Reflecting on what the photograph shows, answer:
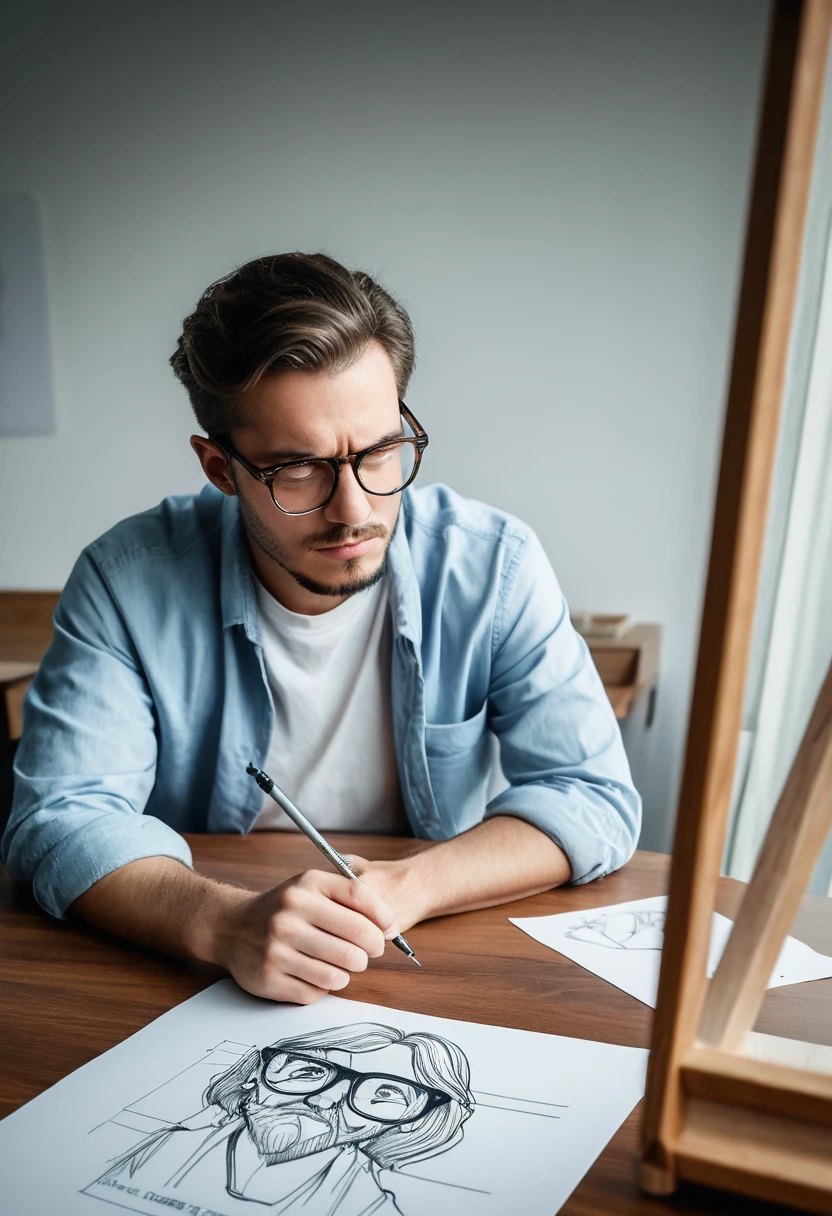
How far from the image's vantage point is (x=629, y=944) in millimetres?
906

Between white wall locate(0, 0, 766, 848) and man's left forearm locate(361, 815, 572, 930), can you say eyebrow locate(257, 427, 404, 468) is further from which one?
white wall locate(0, 0, 766, 848)

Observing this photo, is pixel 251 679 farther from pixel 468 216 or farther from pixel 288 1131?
pixel 468 216

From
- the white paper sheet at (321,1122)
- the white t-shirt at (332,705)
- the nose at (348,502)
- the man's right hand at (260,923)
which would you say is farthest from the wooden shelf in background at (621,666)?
the white paper sheet at (321,1122)

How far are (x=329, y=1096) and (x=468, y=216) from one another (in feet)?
7.67

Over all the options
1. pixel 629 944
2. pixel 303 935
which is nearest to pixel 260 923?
pixel 303 935

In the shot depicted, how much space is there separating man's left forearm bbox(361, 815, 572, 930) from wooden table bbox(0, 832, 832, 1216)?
0.6 inches

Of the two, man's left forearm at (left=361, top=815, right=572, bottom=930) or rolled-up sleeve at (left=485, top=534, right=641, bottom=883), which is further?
rolled-up sleeve at (left=485, top=534, right=641, bottom=883)

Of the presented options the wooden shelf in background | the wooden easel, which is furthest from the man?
the wooden shelf in background

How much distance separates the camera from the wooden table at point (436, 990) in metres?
0.72

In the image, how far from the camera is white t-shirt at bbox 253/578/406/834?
1414 millimetres

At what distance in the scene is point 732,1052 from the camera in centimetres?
50

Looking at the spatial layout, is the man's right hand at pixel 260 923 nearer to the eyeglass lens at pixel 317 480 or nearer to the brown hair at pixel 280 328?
the eyeglass lens at pixel 317 480

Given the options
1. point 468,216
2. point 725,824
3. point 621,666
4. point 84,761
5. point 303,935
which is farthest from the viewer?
point 468,216

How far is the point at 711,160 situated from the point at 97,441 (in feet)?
6.04
